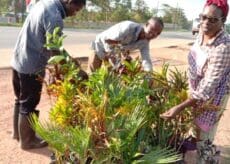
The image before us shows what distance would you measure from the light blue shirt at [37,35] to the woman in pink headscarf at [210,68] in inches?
48.5

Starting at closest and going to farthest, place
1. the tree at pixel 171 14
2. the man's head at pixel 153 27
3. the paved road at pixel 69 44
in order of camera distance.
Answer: the man's head at pixel 153 27 → the paved road at pixel 69 44 → the tree at pixel 171 14

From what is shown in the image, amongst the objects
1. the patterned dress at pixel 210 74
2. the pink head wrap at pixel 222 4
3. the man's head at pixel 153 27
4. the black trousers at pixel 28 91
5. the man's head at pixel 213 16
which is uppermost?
the pink head wrap at pixel 222 4

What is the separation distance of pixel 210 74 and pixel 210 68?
45 millimetres

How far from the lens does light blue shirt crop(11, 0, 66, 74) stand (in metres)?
3.79

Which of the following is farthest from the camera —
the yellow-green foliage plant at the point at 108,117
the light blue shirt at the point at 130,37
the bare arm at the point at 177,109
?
the light blue shirt at the point at 130,37

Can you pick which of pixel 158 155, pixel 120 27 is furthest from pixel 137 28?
pixel 158 155

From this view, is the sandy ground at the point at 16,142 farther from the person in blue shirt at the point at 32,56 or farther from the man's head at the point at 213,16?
the man's head at the point at 213,16

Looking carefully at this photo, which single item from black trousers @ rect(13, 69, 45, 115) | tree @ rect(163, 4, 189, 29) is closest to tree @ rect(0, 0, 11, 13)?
tree @ rect(163, 4, 189, 29)

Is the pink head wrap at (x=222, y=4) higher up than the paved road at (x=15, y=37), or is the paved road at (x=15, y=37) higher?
the pink head wrap at (x=222, y=4)

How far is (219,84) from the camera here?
3.29 m

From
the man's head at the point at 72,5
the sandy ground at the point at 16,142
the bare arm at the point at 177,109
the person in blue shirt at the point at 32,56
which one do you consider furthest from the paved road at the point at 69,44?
the bare arm at the point at 177,109

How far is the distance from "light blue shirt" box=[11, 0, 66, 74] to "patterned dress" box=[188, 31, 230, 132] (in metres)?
1.20

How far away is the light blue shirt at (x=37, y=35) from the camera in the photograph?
3.79 meters

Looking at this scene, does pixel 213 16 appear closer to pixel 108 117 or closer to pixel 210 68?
pixel 210 68
